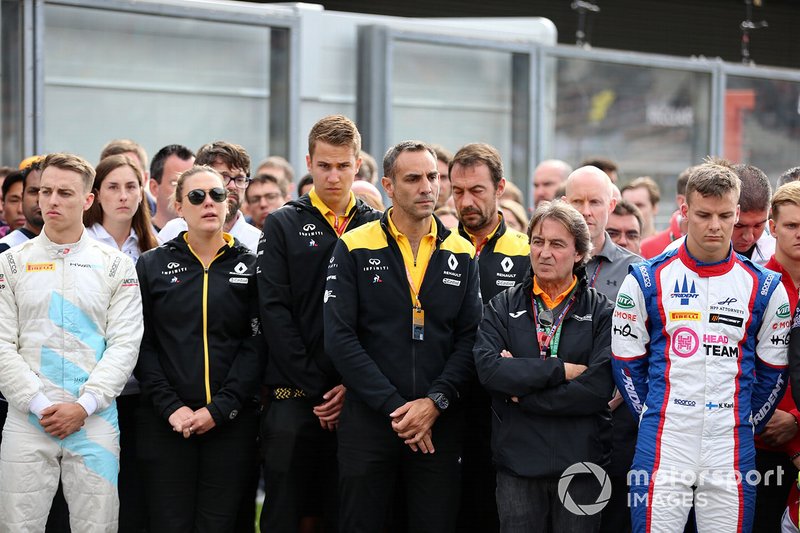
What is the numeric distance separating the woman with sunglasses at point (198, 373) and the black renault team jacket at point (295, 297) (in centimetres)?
17

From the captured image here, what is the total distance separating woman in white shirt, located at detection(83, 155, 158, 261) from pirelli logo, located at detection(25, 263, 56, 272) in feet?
2.05

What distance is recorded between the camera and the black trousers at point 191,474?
505cm

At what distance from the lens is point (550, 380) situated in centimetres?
461

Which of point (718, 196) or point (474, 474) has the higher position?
point (718, 196)

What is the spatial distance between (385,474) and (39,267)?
1.91 m

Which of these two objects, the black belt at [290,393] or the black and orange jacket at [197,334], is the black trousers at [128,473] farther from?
the black belt at [290,393]

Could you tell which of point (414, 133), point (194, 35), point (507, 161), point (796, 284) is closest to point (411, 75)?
point (414, 133)

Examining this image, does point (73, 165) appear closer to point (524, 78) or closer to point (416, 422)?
point (416, 422)

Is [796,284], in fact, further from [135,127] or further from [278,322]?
[135,127]

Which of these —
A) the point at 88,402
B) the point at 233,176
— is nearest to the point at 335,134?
the point at 233,176

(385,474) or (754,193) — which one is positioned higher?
(754,193)

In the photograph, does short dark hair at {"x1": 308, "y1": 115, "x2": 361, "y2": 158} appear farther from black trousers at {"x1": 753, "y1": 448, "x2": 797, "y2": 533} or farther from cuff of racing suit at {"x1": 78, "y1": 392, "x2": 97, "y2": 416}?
black trousers at {"x1": 753, "y1": 448, "x2": 797, "y2": 533}

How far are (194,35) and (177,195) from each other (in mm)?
3156

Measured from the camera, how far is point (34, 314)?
16.3ft
